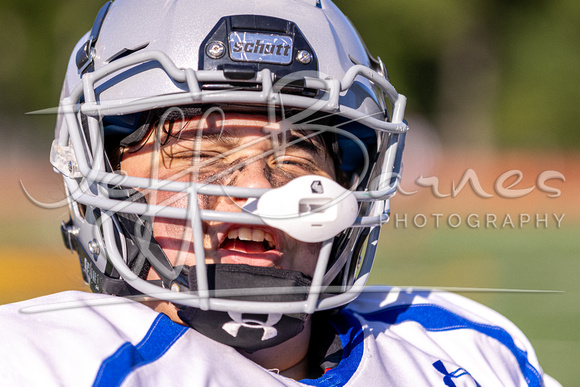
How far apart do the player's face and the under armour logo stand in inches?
4.5

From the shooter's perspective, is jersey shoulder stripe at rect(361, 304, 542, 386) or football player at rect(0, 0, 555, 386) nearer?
football player at rect(0, 0, 555, 386)

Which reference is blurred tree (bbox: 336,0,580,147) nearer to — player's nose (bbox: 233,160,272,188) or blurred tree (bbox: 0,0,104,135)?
blurred tree (bbox: 0,0,104,135)

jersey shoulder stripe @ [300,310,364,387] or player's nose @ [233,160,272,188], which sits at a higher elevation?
player's nose @ [233,160,272,188]

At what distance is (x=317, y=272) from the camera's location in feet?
4.09

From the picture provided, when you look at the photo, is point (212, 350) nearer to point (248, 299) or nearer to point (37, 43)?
point (248, 299)

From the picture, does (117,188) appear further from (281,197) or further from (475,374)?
(475,374)

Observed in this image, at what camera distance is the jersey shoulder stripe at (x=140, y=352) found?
104 cm

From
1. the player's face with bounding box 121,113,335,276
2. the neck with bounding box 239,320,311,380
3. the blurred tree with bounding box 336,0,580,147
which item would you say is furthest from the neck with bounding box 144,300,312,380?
the blurred tree with bounding box 336,0,580,147

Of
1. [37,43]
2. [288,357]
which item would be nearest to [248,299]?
[288,357]

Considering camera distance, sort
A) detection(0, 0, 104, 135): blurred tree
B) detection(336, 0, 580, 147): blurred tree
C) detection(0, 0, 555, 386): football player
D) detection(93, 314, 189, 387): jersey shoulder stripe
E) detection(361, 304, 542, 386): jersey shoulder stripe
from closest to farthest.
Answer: detection(93, 314, 189, 387): jersey shoulder stripe < detection(0, 0, 555, 386): football player < detection(361, 304, 542, 386): jersey shoulder stripe < detection(0, 0, 104, 135): blurred tree < detection(336, 0, 580, 147): blurred tree

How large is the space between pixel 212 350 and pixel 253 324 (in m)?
0.09

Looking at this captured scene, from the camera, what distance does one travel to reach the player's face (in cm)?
131

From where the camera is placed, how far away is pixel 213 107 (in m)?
1.36

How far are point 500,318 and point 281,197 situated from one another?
854 mm
